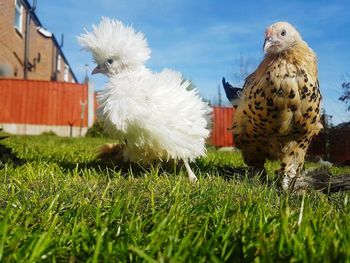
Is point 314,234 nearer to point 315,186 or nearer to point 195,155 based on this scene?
point 315,186

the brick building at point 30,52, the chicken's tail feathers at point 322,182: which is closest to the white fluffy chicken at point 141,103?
the chicken's tail feathers at point 322,182

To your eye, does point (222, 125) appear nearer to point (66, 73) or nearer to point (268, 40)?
point (268, 40)

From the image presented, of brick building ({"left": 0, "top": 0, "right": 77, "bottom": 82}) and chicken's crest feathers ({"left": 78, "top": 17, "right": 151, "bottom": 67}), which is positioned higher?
brick building ({"left": 0, "top": 0, "right": 77, "bottom": 82})

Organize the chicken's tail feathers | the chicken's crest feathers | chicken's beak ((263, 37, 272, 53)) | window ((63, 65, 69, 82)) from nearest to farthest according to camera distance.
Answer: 1. the chicken's tail feathers
2. chicken's beak ((263, 37, 272, 53))
3. the chicken's crest feathers
4. window ((63, 65, 69, 82))

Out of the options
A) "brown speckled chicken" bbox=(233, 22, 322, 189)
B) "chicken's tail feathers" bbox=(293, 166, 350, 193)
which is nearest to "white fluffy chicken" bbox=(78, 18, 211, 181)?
"brown speckled chicken" bbox=(233, 22, 322, 189)

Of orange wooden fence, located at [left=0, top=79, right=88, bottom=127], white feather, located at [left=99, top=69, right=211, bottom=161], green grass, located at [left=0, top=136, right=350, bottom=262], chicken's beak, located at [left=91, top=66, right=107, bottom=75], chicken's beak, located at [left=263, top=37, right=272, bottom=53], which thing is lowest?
green grass, located at [left=0, top=136, right=350, bottom=262]

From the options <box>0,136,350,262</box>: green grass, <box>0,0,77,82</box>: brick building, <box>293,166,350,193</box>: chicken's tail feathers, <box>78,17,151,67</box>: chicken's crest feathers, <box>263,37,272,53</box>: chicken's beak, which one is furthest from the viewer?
<box>0,0,77,82</box>: brick building

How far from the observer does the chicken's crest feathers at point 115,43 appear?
3701 millimetres

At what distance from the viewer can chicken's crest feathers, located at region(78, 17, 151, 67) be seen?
3701 millimetres

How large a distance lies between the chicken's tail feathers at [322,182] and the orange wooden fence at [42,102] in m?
18.7

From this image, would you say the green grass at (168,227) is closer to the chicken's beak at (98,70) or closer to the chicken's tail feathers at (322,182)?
the chicken's tail feathers at (322,182)

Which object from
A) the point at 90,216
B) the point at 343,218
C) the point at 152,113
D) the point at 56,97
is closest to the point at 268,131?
the point at 152,113

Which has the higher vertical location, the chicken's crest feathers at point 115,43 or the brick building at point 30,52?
the brick building at point 30,52

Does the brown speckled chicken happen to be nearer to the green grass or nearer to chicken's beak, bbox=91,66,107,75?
the green grass
